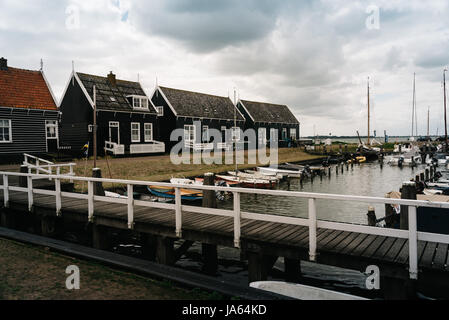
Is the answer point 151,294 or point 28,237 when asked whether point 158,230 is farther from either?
point 28,237

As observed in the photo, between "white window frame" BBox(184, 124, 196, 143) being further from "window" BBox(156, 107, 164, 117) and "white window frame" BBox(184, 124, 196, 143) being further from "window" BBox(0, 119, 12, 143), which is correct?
"window" BBox(0, 119, 12, 143)

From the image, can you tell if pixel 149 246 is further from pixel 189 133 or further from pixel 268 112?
pixel 268 112

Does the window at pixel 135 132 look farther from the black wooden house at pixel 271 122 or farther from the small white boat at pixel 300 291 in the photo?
the small white boat at pixel 300 291

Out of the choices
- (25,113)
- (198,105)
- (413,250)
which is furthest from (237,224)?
(198,105)

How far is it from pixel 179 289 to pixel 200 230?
2085 millimetres

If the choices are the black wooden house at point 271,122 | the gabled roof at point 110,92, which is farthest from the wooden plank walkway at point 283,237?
the black wooden house at point 271,122

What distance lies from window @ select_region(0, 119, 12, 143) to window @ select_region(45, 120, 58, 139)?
2.87 meters

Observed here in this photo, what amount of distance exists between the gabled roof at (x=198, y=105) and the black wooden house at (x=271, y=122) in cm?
265

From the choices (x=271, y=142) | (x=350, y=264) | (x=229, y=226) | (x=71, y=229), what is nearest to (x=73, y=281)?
(x=229, y=226)

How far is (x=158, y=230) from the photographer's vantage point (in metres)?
8.07

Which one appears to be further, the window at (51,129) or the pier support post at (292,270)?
the window at (51,129)

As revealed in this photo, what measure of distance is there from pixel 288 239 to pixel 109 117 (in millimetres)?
29096

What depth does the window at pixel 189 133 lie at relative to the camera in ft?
131

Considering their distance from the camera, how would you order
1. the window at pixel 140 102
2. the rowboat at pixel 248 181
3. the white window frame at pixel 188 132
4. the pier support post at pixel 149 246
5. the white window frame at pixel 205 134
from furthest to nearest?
the white window frame at pixel 205 134
the white window frame at pixel 188 132
the window at pixel 140 102
the rowboat at pixel 248 181
the pier support post at pixel 149 246
